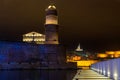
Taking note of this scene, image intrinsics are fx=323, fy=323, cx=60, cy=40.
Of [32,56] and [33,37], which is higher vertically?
[33,37]

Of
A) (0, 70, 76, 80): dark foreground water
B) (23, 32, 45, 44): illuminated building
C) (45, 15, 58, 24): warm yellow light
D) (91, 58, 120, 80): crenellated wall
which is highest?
(45, 15, 58, 24): warm yellow light

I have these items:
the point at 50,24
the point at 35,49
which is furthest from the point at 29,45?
the point at 50,24

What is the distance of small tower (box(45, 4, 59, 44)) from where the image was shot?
13950 cm

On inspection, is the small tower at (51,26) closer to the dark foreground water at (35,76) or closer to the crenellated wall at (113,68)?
the dark foreground water at (35,76)

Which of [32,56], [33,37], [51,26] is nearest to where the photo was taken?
[32,56]

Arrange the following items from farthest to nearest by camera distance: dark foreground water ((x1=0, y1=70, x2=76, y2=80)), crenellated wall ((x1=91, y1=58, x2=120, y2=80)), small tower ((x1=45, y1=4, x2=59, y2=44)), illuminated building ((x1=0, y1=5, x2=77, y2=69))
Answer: small tower ((x1=45, y1=4, x2=59, y2=44)) → illuminated building ((x1=0, y1=5, x2=77, y2=69)) → dark foreground water ((x1=0, y1=70, x2=76, y2=80)) → crenellated wall ((x1=91, y1=58, x2=120, y2=80))

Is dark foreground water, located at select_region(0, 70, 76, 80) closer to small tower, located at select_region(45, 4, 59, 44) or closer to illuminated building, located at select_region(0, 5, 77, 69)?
illuminated building, located at select_region(0, 5, 77, 69)

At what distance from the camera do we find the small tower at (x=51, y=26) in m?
140

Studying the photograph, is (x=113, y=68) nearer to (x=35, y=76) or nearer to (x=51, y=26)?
(x=35, y=76)

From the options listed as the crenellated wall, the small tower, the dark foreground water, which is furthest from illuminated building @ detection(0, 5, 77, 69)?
the crenellated wall

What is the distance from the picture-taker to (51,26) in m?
141

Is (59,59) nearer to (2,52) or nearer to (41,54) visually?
(41,54)

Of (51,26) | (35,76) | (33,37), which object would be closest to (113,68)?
(35,76)

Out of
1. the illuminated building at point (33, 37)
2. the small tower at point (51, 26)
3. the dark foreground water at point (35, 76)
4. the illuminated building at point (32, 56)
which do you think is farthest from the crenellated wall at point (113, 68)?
the illuminated building at point (33, 37)
